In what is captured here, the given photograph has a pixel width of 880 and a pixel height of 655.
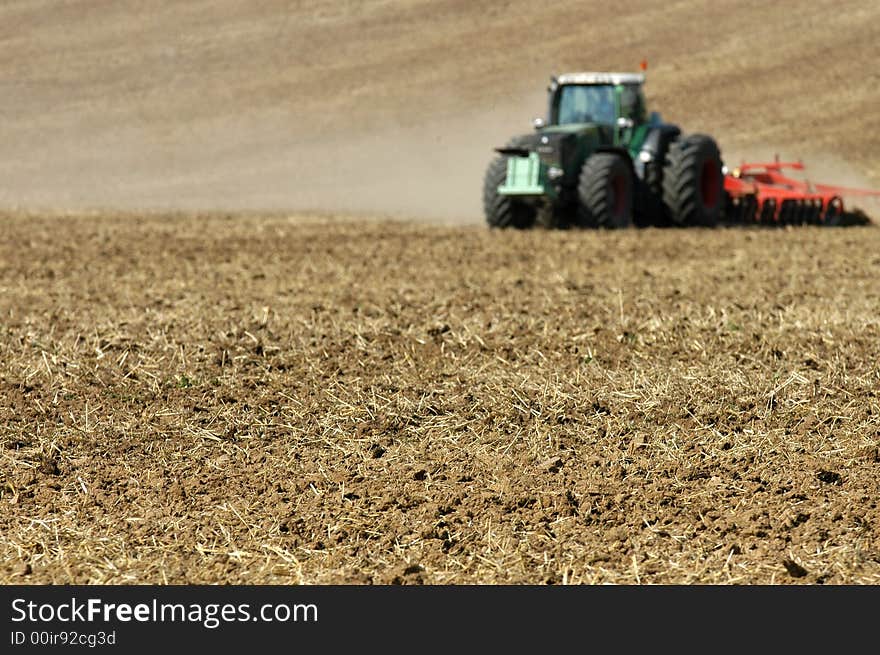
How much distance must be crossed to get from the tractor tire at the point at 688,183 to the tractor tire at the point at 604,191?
0.57m

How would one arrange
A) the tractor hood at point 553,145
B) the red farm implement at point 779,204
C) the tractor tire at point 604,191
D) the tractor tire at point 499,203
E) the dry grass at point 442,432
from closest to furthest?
the dry grass at point 442,432
the tractor tire at point 604,191
the tractor hood at point 553,145
the tractor tire at point 499,203
the red farm implement at point 779,204

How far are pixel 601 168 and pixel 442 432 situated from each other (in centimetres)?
938

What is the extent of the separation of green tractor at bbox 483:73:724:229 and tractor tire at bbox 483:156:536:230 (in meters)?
0.01

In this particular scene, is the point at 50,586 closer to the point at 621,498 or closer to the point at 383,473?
the point at 383,473

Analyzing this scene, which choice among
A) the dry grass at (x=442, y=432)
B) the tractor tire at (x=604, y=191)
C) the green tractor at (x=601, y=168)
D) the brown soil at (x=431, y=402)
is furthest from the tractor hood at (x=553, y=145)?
the dry grass at (x=442, y=432)

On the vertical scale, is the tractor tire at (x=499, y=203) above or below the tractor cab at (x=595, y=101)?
below

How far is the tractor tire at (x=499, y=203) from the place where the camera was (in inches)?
590

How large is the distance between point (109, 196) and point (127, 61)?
47.5 ft

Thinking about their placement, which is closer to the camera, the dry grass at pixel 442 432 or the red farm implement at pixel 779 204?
the dry grass at pixel 442 432

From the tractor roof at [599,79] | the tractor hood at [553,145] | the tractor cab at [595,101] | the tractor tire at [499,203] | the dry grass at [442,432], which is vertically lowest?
the dry grass at [442,432]

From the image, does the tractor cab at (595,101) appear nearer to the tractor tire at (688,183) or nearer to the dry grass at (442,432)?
the tractor tire at (688,183)

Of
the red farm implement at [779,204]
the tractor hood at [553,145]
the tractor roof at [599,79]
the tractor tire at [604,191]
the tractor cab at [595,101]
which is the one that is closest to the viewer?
the tractor tire at [604,191]

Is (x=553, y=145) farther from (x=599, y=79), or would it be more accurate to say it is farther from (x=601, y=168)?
(x=599, y=79)

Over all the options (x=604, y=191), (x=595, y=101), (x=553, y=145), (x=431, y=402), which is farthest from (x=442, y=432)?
(x=595, y=101)
